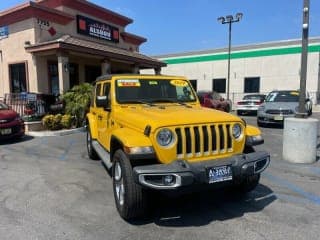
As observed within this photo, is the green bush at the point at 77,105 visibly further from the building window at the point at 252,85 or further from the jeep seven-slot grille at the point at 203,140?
the building window at the point at 252,85

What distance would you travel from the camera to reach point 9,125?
9.54m

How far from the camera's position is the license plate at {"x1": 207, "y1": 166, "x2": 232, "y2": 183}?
3477 millimetres

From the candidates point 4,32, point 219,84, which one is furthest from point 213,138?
point 219,84

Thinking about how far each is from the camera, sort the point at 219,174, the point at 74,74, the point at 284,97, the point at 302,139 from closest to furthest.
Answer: the point at 219,174, the point at 302,139, the point at 284,97, the point at 74,74

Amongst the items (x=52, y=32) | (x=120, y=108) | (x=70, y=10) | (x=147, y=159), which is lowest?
(x=147, y=159)

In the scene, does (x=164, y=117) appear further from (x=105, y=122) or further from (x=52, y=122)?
(x=52, y=122)

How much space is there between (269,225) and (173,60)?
31269 millimetres

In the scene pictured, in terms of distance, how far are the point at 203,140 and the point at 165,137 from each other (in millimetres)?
503

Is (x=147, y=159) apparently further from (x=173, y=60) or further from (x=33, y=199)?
(x=173, y=60)

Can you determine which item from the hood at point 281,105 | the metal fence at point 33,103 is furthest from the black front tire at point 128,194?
the hood at point 281,105

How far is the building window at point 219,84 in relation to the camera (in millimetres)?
30375

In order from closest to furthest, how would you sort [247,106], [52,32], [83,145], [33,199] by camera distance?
[33,199]
[83,145]
[52,32]
[247,106]

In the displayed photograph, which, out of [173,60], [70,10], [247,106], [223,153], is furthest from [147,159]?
[173,60]

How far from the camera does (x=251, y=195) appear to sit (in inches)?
186
